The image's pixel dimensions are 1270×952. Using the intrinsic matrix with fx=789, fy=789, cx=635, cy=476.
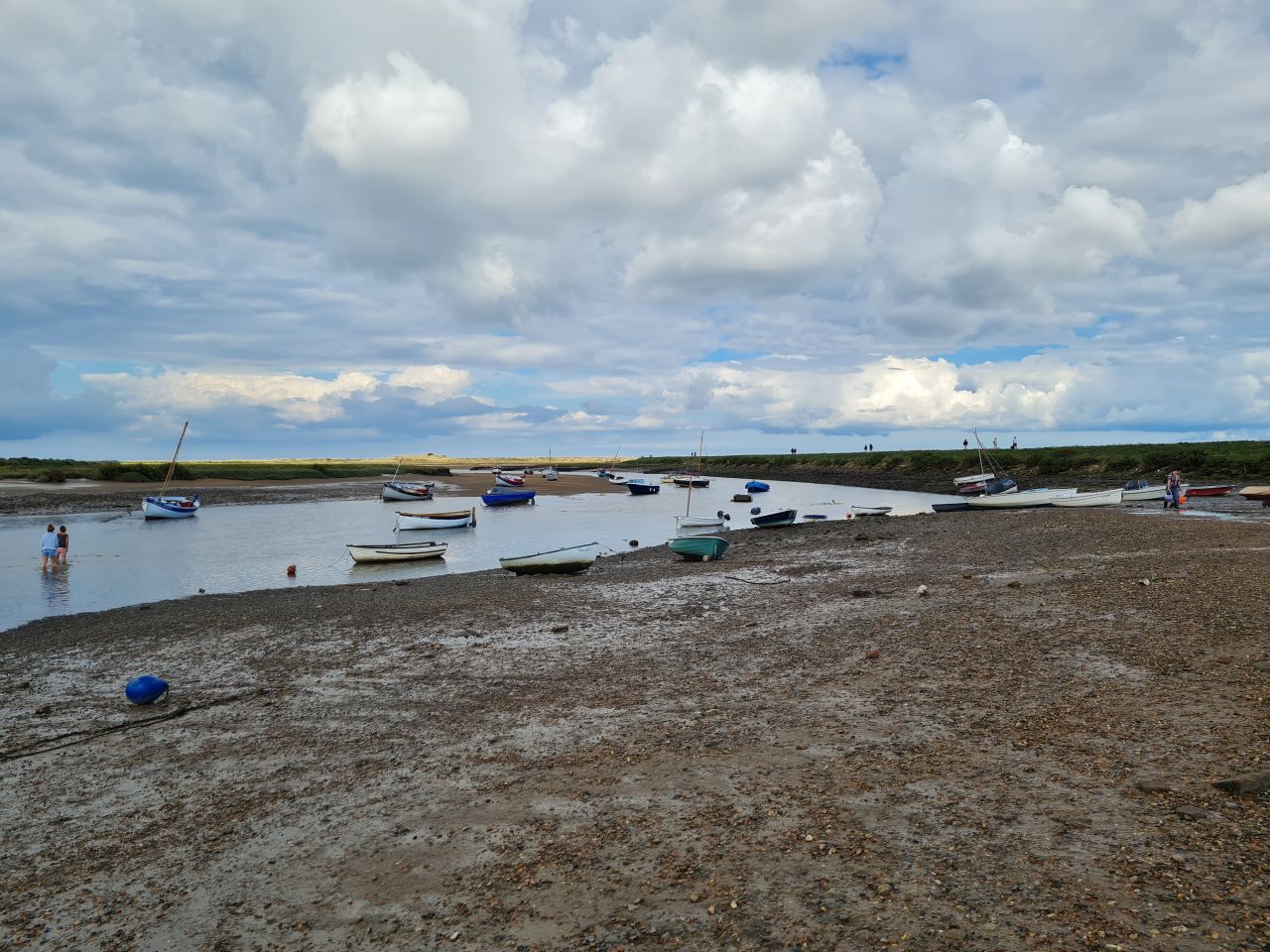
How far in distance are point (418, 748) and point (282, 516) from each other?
59.1 metres

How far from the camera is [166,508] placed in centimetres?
5903

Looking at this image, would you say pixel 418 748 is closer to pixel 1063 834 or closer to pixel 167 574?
pixel 1063 834

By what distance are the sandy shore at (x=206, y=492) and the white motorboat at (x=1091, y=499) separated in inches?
2592

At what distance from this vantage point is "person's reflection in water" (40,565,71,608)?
89.4ft

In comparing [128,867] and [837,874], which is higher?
[837,874]

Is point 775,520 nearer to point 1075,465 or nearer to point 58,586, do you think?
point 58,586

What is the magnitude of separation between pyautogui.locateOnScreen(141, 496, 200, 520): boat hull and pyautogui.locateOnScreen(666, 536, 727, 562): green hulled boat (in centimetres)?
4515

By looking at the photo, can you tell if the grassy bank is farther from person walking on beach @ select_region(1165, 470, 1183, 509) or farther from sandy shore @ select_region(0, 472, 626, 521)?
sandy shore @ select_region(0, 472, 626, 521)

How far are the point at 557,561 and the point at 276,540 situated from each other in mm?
25298

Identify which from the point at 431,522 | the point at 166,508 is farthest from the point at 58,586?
the point at 166,508

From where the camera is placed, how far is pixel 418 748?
10.8 metres

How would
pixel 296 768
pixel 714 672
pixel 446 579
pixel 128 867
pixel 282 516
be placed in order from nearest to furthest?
pixel 128 867 → pixel 296 768 → pixel 714 672 → pixel 446 579 → pixel 282 516

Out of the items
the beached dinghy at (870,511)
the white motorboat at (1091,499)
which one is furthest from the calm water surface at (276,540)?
the white motorboat at (1091,499)

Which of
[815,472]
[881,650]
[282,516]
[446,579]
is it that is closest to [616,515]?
[282,516]
